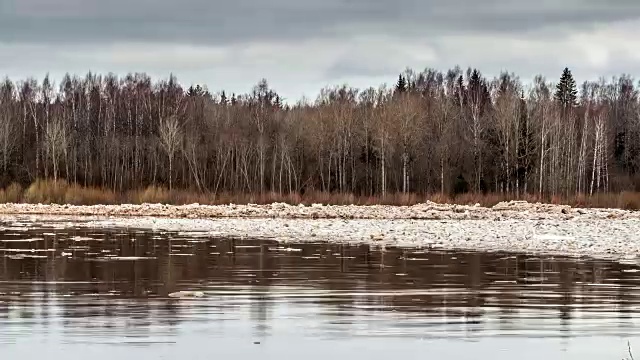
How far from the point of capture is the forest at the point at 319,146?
7600cm

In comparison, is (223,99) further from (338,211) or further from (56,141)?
(338,211)

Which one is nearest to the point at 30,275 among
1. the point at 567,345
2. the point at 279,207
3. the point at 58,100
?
the point at 567,345

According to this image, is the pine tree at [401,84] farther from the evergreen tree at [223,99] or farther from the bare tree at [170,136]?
the bare tree at [170,136]

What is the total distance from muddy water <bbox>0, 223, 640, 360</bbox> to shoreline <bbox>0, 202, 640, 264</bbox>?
3741 mm

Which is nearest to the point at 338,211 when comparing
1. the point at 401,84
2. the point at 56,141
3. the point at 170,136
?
the point at 170,136

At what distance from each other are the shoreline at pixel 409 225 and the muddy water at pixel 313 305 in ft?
12.3

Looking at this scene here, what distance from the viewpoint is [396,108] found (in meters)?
77.6

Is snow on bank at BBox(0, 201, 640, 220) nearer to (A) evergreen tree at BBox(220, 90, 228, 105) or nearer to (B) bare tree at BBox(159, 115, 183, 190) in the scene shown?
(B) bare tree at BBox(159, 115, 183, 190)

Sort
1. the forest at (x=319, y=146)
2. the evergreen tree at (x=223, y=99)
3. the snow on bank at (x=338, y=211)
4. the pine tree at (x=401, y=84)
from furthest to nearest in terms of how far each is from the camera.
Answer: the pine tree at (x=401, y=84), the evergreen tree at (x=223, y=99), the forest at (x=319, y=146), the snow on bank at (x=338, y=211)

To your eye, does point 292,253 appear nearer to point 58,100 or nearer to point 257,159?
point 257,159

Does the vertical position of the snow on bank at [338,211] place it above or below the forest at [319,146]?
below

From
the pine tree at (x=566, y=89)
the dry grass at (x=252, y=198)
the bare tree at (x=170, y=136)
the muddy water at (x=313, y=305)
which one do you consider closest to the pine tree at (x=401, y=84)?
the pine tree at (x=566, y=89)

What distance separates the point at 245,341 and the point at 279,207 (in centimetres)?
3964

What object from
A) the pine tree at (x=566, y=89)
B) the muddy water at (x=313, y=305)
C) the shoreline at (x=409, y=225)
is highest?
the pine tree at (x=566, y=89)
